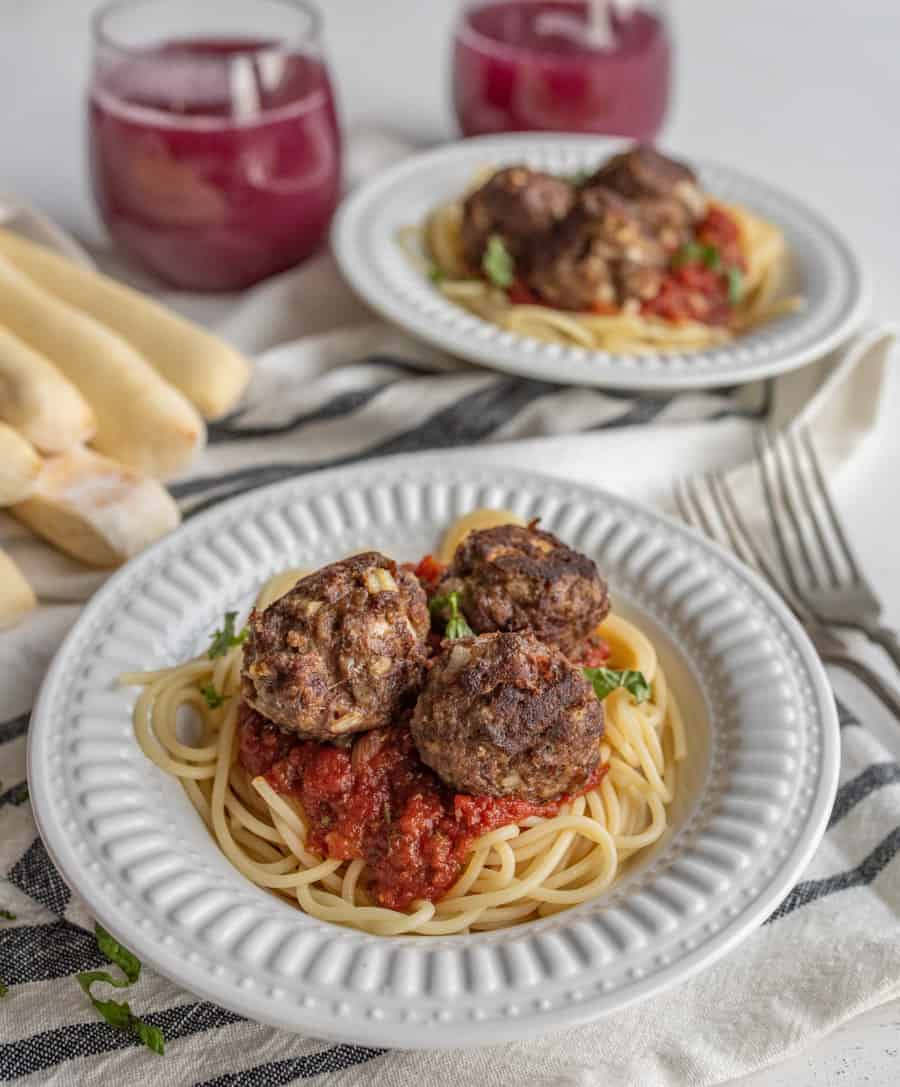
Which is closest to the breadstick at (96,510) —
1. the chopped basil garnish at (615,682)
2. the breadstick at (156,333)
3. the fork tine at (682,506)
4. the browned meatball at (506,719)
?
the breadstick at (156,333)

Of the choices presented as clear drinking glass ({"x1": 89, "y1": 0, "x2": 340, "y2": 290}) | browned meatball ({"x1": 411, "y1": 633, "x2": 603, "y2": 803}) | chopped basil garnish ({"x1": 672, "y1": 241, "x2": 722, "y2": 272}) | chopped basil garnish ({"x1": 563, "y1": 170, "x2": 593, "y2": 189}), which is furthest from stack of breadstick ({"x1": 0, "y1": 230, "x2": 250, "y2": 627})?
chopped basil garnish ({"x1": 672, "y1": 241, "x2": 722, "y2": 272})

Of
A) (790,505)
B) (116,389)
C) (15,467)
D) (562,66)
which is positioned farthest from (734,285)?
(15,467)

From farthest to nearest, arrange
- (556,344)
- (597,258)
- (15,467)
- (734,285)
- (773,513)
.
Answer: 1. (734,285)
2. (597,258)
3. (556,344)
4. (773,513)
5. (15,467)

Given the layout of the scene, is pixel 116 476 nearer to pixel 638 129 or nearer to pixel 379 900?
pixel 379 900

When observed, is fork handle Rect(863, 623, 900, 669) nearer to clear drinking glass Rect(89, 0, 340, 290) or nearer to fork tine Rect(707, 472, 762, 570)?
fork tine Rect(707, 472, 762, 570)

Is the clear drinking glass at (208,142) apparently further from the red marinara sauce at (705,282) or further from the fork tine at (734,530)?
the fork tine at (734,530)

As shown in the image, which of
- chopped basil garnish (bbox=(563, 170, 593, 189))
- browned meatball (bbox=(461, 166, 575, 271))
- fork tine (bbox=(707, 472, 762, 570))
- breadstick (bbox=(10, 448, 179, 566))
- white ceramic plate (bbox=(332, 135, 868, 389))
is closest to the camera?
breadstick (bbox=(10, 448, 179, 566))

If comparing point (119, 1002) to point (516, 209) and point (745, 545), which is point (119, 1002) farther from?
point (516, 209)
